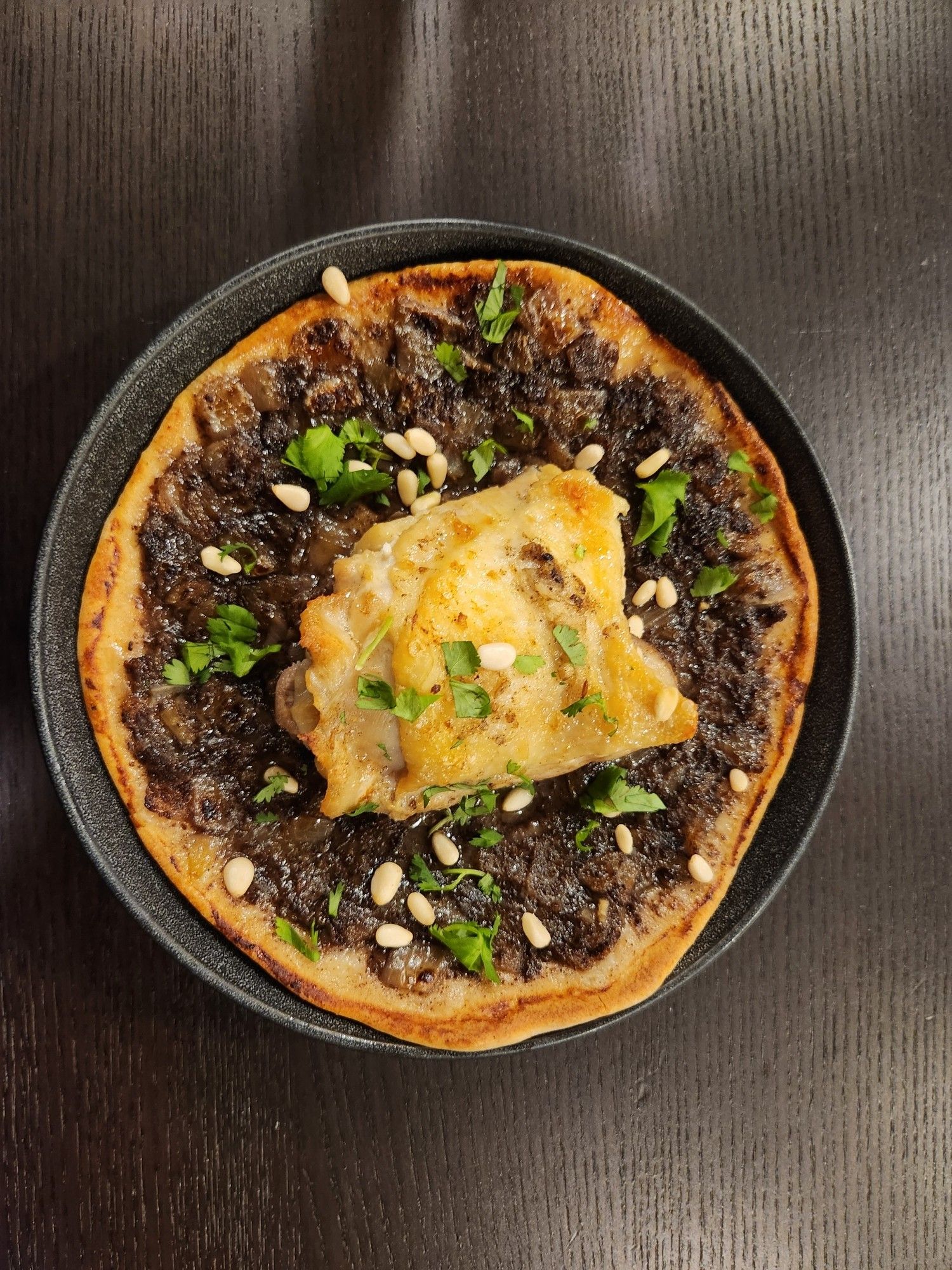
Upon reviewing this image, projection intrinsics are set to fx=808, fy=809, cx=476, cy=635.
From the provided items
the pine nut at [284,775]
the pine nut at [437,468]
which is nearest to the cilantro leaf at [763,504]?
the pine nut at [437,468]

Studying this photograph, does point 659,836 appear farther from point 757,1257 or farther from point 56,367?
point 56,367

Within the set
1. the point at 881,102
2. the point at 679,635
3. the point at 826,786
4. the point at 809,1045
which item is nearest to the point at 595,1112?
the point at 809,1045

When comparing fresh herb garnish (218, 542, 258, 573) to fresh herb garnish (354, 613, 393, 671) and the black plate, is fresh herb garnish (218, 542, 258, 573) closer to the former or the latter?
the black plate

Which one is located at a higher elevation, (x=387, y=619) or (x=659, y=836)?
(x=387, y=619)

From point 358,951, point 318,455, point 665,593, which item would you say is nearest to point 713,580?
point 665,593

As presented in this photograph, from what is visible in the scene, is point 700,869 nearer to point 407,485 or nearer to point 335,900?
point 335,900

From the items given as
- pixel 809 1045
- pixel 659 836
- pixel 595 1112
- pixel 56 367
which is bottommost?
pixel 595 1112
